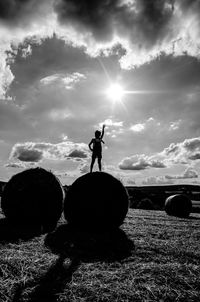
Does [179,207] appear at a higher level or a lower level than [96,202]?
lower

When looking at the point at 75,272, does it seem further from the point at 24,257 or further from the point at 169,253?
the point at 169,253

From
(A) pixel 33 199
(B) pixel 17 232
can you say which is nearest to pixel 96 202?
(A) pixel 33 199

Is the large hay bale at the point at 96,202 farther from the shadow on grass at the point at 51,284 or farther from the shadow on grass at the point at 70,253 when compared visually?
the shadow on grass at the point at 51,284

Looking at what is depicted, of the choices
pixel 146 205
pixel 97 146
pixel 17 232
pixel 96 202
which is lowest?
pixel 146 205

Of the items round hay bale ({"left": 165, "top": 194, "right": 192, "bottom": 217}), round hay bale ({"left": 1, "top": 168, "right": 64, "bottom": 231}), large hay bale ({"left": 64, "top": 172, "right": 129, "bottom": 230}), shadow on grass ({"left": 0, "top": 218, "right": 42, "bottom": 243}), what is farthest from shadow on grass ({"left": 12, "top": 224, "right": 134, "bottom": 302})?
round hay bale ({"left": 165, "top": 194, "right": 192, "bottom": 217})

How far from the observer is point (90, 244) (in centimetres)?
512

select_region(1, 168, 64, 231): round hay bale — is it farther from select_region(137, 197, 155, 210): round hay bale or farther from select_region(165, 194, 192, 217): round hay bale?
select_region(137, 197, 155, 210): round hay bale

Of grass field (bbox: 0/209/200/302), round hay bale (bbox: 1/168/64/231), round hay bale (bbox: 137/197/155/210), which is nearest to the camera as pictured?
grass field (bbox: 0/209/200/302)

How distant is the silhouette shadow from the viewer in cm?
428

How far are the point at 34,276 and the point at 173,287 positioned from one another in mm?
1817

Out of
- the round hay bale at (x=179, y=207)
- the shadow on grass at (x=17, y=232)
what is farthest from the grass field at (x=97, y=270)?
the round hay bale at (x=179, y=207)

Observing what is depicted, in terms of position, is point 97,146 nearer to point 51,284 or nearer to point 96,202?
point 96,202

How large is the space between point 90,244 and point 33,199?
117 inches

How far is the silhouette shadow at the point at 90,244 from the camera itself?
14.0 ft
